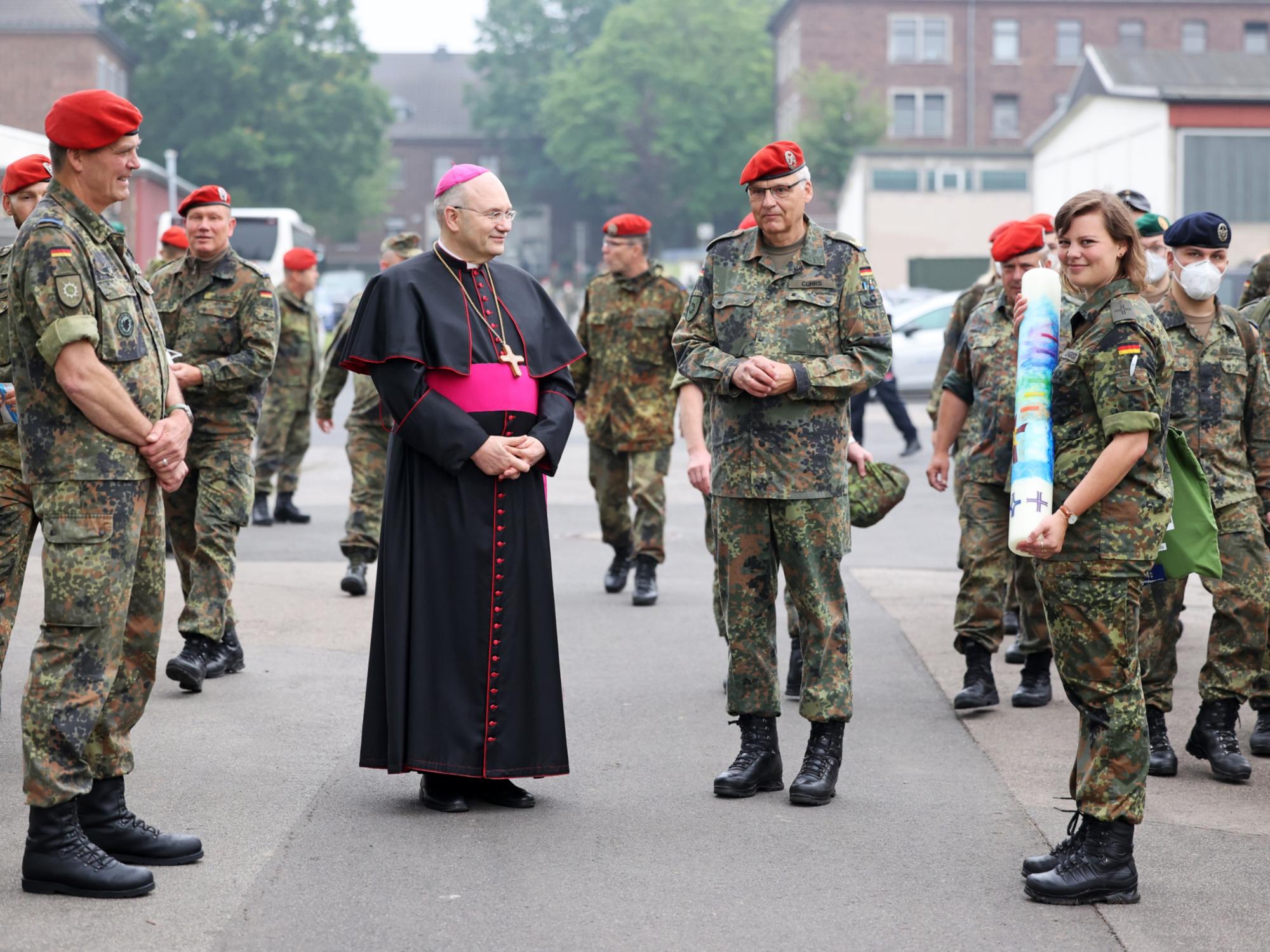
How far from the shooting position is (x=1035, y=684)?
7.39 metres

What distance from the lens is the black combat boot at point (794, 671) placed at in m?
7.49

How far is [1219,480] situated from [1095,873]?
6.89 ft

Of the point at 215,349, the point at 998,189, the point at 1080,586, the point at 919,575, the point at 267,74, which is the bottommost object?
the point at 919,575

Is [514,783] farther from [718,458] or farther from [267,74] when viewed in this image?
[267,74]

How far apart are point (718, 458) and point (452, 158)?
97.9 m

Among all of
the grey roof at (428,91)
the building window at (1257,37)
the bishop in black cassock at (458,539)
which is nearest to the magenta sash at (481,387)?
the bishop in black cassock at (458,539)

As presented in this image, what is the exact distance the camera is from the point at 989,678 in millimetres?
7285

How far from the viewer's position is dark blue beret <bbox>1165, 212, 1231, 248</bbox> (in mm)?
6176

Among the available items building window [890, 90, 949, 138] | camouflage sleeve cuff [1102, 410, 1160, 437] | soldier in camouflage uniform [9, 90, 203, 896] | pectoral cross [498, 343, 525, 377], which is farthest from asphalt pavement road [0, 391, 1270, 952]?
building window [890, 90, 949, 138]

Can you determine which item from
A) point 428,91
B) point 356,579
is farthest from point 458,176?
point 428,91

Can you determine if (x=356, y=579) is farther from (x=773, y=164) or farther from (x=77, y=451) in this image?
(x=77, y=451)

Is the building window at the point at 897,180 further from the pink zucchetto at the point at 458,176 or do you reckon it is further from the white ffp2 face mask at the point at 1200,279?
the pink zucchetto at the point at 458,176

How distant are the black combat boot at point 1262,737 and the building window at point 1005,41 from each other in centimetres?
7329

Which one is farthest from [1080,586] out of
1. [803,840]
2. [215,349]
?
[215,349]
